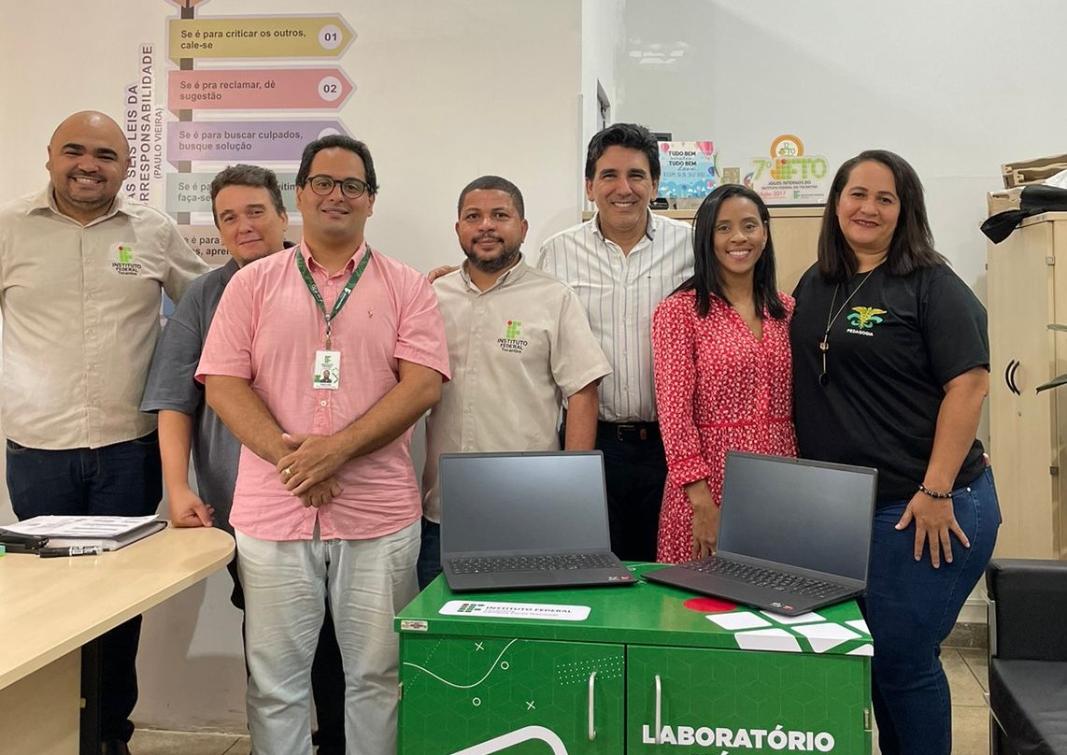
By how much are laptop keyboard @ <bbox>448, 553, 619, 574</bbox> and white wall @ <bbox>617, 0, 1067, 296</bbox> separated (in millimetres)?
3042

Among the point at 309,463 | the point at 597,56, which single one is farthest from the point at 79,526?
the point at 597,56

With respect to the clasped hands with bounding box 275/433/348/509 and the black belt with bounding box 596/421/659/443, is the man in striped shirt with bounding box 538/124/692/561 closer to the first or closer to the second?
the black belt with bounding box 596/421/659/443

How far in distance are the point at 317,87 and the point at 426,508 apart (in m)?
1.51

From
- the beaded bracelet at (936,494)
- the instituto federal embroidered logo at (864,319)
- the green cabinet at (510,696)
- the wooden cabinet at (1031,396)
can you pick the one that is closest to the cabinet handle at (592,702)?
the green cabinet at (510,696)

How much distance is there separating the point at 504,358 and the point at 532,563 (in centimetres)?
68

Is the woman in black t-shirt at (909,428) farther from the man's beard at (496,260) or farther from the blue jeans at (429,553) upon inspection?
the blue jeans at (429,553)

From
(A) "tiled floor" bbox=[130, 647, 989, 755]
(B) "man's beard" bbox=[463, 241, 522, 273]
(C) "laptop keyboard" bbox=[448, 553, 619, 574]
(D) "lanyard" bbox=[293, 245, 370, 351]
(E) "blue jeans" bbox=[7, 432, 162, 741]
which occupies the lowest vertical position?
(A) "tiled floor" bbox=[130, 647, 989, 755]

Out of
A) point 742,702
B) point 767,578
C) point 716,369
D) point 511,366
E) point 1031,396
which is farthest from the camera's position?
point 1031,396

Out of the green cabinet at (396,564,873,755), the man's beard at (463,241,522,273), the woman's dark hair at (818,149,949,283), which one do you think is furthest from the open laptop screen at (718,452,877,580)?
the man's beard at (463,241,522,273)

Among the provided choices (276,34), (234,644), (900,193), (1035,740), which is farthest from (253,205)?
(1035,740)

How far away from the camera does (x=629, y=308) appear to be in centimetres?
236

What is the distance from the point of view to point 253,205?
2398 mm

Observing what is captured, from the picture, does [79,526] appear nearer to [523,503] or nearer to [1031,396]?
[523,503]

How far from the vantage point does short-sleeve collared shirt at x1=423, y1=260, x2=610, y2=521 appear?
2240 millimetres
